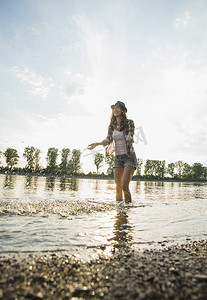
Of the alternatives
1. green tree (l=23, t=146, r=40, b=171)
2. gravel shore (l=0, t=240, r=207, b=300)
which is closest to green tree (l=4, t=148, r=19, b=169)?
green tree (l=23, t=146, r=40, b=171)

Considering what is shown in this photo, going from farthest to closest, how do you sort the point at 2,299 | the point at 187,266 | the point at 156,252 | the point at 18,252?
the point at 156,252 → the point at 18,252 → the point at 187,266 → the point at 2,299

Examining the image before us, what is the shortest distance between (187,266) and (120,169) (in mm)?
4446

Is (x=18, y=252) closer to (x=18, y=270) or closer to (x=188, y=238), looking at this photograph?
(x=18, y=270)

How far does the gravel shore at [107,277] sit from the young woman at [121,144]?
12.8 feet

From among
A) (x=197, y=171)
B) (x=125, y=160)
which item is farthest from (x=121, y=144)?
(x=197, y=171)

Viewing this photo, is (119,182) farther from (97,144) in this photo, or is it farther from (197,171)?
(197,171)

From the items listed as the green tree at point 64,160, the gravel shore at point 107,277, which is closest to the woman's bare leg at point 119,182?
the gravel shore at point 107,277

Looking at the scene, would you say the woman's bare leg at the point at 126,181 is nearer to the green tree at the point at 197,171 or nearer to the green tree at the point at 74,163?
the green tree at the point at 74,163

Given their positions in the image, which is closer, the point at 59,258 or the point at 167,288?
the point at 167,288

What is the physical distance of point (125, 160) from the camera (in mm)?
5715

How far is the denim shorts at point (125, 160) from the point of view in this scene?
5.54 metres

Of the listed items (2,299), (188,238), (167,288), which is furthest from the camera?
(188,238)

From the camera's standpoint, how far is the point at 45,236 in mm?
2139

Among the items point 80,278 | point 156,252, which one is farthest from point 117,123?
point 80,278
